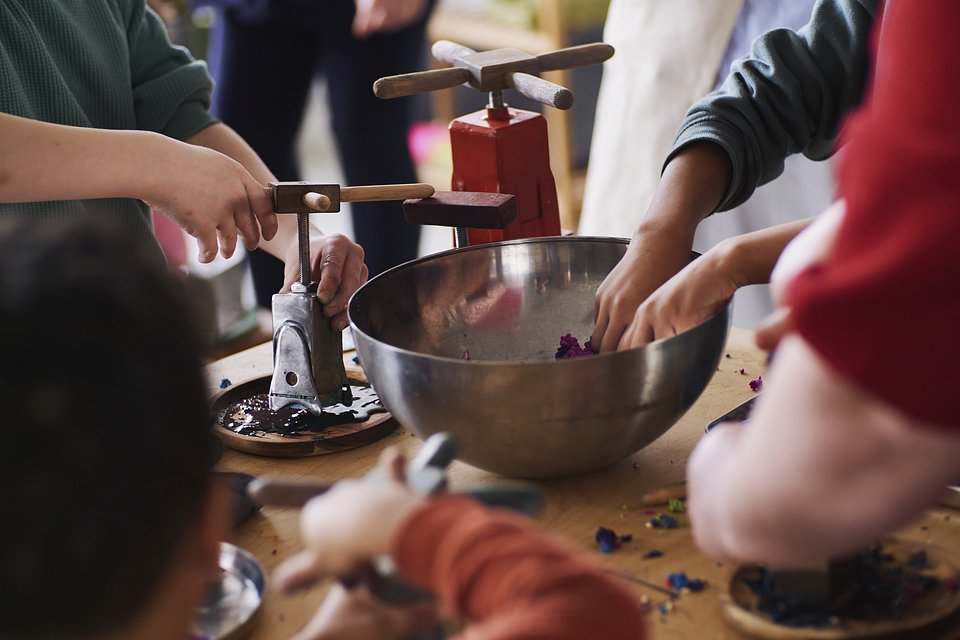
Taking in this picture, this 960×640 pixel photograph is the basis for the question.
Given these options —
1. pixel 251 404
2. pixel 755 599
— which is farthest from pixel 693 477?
pixel 251 404

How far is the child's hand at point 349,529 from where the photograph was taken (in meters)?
0.60

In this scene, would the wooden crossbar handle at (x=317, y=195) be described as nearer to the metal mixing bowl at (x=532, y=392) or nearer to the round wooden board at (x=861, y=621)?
the metal mixing bowl at (x=532, y=392)

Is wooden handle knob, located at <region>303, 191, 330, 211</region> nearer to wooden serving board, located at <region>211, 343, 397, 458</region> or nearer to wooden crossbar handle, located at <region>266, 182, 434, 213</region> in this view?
wooden crossbar handle, located at <region>266, 182, 434, 213</region>

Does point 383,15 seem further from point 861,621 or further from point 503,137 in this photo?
point 861,621

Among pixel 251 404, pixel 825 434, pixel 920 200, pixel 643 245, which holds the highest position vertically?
pixel 920 200

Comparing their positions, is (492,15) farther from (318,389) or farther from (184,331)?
(184,331)

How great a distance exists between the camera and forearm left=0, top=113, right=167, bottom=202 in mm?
1059

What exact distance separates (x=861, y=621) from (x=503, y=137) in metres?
0.74

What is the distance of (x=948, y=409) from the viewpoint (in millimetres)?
520

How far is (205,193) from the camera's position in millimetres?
1107

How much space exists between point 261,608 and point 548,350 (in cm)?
47

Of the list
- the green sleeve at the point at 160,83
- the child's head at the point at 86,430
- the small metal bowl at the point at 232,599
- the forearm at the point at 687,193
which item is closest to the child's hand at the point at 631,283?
the forearm at the point at 687,193

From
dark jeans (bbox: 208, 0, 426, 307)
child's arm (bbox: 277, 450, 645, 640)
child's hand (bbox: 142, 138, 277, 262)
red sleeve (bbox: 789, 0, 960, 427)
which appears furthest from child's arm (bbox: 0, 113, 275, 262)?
dark jeans (bbox: 208, 0, 426, 307)

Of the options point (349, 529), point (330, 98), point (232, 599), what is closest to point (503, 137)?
point (232, 599)
